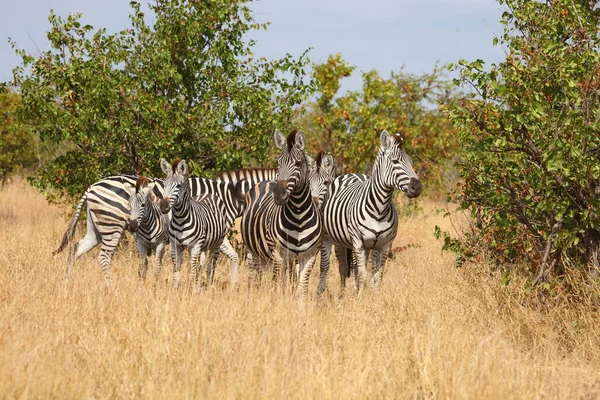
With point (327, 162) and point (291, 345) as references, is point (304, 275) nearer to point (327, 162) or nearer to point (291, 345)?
point (291, 345)

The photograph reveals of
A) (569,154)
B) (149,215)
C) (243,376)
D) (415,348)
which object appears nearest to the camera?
(243,376)

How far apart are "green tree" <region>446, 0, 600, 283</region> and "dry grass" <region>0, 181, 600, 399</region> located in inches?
28.3

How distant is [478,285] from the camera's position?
A: 7656 mm

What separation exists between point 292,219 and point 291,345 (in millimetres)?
2290

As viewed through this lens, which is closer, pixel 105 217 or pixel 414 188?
pixel 414 188

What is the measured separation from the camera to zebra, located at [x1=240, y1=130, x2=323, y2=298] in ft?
25.0

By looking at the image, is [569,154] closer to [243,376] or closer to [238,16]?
[243,376]

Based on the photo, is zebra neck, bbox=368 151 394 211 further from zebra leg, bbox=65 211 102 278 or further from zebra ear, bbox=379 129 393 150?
zebra leg, bbox=65 211 102 278

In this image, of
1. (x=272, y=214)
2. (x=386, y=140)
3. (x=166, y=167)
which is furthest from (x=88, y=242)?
(x=386, y=140)

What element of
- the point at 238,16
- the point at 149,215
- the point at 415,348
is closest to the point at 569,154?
the point at 415,348

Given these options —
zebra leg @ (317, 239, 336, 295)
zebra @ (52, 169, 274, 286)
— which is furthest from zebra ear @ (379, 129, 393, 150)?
zebra @ (52, 169, 274, 286)

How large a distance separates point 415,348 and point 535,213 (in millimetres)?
2510

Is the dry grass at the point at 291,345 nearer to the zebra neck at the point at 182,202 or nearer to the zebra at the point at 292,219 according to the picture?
the zebra at the point at 292,219

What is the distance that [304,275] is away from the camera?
26.1 feet
